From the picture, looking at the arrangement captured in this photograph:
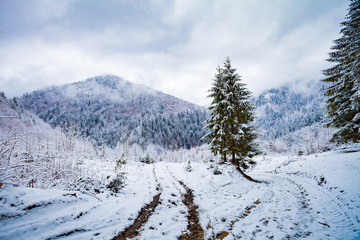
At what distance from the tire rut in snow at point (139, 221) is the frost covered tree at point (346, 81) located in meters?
15.1

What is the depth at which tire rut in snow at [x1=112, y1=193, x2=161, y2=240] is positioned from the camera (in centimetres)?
353

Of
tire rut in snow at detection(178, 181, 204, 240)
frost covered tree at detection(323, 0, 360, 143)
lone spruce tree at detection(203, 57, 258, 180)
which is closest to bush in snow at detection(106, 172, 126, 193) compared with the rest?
tire rut in snow at detection(178, 181, 204, 240)

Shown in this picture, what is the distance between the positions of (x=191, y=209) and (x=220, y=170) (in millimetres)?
7290

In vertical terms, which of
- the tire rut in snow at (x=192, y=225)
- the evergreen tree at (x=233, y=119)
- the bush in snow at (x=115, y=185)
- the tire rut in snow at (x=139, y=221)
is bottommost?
the tire rut in snow at (x=192, y=225)

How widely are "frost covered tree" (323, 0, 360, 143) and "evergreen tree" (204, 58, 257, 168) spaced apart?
272 inches

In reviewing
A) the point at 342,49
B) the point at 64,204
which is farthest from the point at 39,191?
the point at 342,49

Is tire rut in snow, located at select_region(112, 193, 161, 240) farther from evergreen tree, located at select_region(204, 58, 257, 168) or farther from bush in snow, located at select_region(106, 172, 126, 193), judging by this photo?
evergreen tree, located at select_region(204, 58, 257, 168)

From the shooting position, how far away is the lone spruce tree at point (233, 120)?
13.3m

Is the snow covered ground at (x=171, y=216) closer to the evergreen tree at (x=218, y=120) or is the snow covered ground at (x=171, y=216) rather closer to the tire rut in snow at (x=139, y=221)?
the tire rut in snow at (x=139, y=221)

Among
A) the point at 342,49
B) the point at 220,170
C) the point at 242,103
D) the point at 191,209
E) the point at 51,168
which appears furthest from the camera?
the point at 242,103

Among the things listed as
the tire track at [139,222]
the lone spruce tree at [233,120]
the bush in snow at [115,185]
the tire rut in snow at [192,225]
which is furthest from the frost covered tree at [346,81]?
the bush in snow at [115,185]

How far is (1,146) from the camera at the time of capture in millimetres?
3420

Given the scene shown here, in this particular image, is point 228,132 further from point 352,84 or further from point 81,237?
point 81,237

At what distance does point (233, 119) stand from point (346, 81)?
935cm
